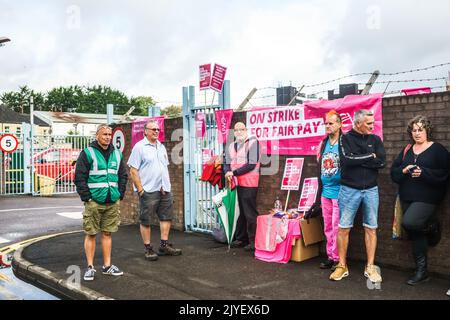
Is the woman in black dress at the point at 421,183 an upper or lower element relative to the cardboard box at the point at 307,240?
upper

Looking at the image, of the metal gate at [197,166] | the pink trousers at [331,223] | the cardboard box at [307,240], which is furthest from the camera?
the metal gate at [197,166]

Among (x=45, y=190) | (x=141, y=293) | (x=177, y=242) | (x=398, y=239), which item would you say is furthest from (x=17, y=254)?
(x=45, y=190)

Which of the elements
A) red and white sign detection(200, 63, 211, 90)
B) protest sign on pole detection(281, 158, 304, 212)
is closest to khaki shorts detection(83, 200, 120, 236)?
protest sign on pole detection(281, 158, 304, 212)

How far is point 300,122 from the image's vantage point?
22.3 feet

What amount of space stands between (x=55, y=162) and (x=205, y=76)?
12982 mm

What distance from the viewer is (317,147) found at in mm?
6559

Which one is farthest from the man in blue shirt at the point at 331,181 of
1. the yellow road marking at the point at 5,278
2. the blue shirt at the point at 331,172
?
the yellow road marking at the point at 5,278

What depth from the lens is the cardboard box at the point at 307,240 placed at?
6.19m

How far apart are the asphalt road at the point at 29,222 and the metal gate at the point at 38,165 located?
1220 mm

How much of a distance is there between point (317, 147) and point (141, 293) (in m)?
3.17

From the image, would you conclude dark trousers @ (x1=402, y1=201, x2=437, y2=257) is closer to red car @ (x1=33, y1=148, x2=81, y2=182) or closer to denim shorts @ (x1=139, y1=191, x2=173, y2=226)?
denim shorts @ (x1=139, y1=191, x2=173, y2=226)

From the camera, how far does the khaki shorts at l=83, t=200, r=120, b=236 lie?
218 inches

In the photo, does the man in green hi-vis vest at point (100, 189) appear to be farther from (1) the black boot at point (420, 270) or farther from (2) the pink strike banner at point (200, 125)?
(1) the black boot at point (420, 270)

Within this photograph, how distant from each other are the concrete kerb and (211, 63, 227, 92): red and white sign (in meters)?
3.97
